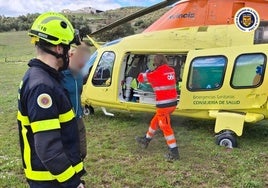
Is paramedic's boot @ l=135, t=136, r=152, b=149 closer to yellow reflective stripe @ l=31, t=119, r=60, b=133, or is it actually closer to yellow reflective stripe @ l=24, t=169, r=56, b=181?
yellow reflective stripe @ l=24, t=169, r=56, b=181

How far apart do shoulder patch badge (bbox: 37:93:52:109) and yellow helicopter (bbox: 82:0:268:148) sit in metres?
5.03

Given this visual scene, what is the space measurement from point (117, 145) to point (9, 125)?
116 inches

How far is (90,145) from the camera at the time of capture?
7133mm

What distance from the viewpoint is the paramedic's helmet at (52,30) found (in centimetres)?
242

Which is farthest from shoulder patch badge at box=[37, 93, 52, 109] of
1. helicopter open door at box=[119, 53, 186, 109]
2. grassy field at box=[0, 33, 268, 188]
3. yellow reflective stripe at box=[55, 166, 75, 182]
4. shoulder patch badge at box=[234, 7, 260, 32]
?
helicopter open door at box=[119, 53, 186, 109]

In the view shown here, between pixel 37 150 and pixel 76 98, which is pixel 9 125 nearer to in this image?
pixel 76 98

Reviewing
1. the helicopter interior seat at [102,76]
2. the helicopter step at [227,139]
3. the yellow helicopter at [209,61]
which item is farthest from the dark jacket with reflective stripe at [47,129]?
the helicopter interior seat at [102,76]

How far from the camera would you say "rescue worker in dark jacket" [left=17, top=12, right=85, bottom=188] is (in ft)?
7.54

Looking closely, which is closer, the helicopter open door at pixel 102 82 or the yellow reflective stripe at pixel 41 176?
the yellow reflective stripe at pixel 41 176

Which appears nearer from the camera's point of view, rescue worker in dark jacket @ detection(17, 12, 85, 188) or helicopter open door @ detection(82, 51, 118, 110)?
rescue worker in dark jacket @ detection(17, 12, 85, 188)

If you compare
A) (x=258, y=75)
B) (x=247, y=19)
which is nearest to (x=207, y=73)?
(x=258, y=75)

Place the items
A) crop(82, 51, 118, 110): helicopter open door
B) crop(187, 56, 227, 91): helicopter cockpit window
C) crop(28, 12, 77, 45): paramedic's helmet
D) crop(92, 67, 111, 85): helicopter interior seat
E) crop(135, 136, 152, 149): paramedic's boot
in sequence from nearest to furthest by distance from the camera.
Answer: crop(28, 12, 77, 45): paramedic's helmet < crop(135, 136, 152, 149): paramedic's boot < crop(187, 56, 227, 91): helicopter cockpit window < crop(82, 51, 118, 110): helicopter open door < crop(92, 67, 111, 85): helicopter interior seat

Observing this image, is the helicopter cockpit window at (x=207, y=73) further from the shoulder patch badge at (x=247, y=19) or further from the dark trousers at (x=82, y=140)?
the dark trousers at (x=82, y=140)

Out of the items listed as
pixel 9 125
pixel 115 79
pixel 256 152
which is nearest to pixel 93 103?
pixel 115 79
